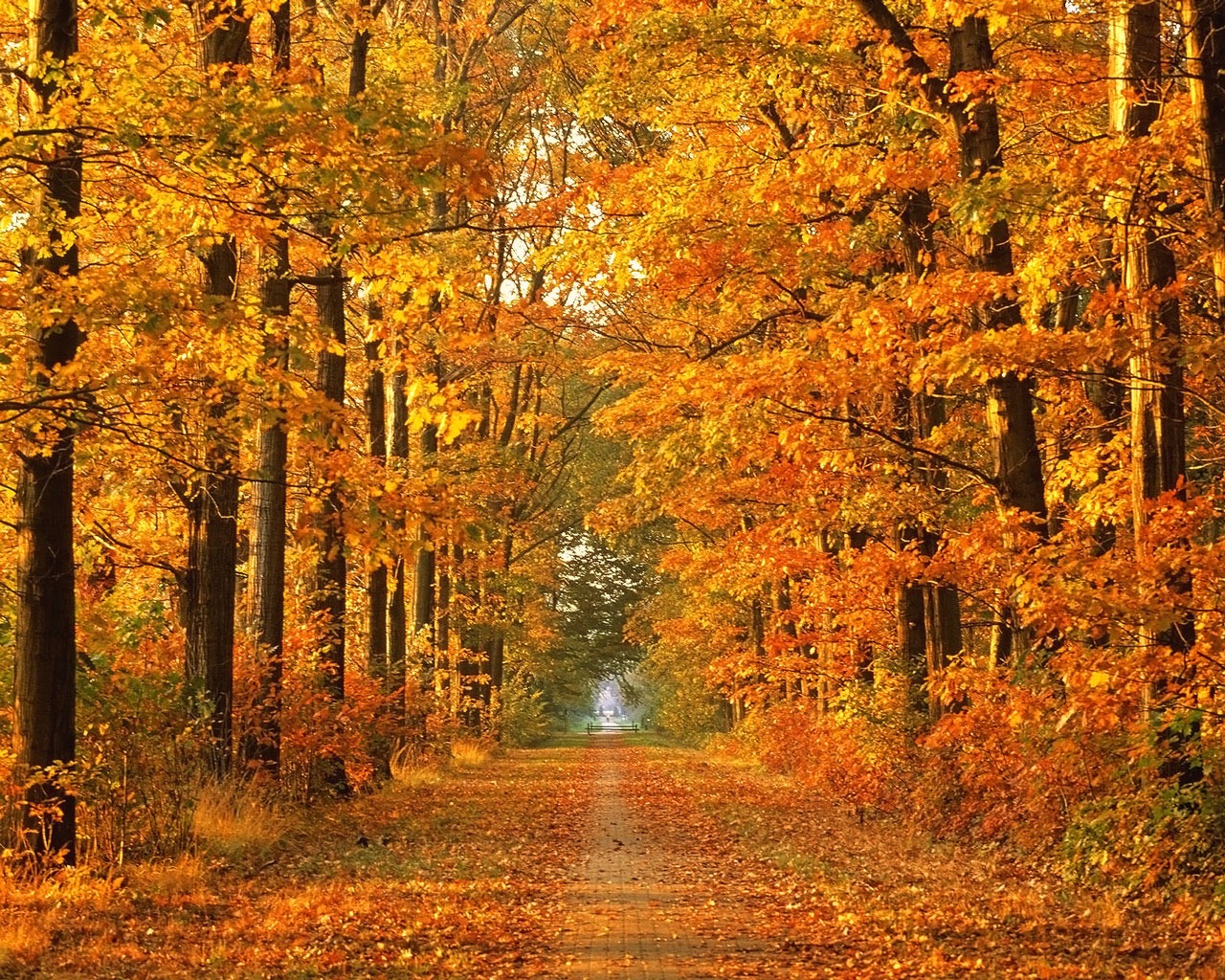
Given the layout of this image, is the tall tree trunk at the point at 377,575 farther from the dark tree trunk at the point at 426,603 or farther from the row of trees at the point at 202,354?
the row of trees at the point at 202,354

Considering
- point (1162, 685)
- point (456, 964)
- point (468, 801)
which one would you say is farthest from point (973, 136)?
point (468, 801)

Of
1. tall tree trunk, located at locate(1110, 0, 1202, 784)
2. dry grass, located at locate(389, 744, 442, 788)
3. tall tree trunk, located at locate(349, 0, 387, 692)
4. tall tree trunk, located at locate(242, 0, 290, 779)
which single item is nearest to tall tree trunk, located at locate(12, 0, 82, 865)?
tall tree trunk, located at locate(242, 0, 290, 779)

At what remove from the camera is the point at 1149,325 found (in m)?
9.72

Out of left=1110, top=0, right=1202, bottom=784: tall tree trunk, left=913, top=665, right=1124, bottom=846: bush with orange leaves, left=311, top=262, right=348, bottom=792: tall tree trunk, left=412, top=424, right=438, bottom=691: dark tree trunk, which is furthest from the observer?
left=412, top=424, right=438, bottom=691: dark tree trunk

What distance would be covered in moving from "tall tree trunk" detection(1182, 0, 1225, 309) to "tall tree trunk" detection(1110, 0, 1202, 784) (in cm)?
45

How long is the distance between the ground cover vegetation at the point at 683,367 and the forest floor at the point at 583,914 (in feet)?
2.72

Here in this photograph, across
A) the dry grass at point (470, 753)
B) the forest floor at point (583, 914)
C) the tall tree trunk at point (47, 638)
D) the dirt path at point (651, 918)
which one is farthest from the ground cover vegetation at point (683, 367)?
the dry grass at point (470, 753)

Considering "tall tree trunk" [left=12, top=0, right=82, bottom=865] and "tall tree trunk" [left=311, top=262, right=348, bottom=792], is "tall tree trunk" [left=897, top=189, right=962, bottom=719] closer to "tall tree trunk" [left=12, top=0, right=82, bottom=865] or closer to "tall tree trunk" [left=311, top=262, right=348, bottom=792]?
"tall tree trunk" [left=311, top=262, right=348, bottom=792]

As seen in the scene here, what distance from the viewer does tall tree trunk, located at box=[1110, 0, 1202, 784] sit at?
10.0 meters

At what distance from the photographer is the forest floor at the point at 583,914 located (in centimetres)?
783

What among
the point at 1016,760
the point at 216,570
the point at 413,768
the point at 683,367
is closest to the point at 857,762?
the point at 1016,760

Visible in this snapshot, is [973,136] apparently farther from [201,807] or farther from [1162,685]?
[201,807]

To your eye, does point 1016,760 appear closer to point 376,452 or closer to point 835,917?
point 835,917

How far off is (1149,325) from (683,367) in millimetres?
8018
